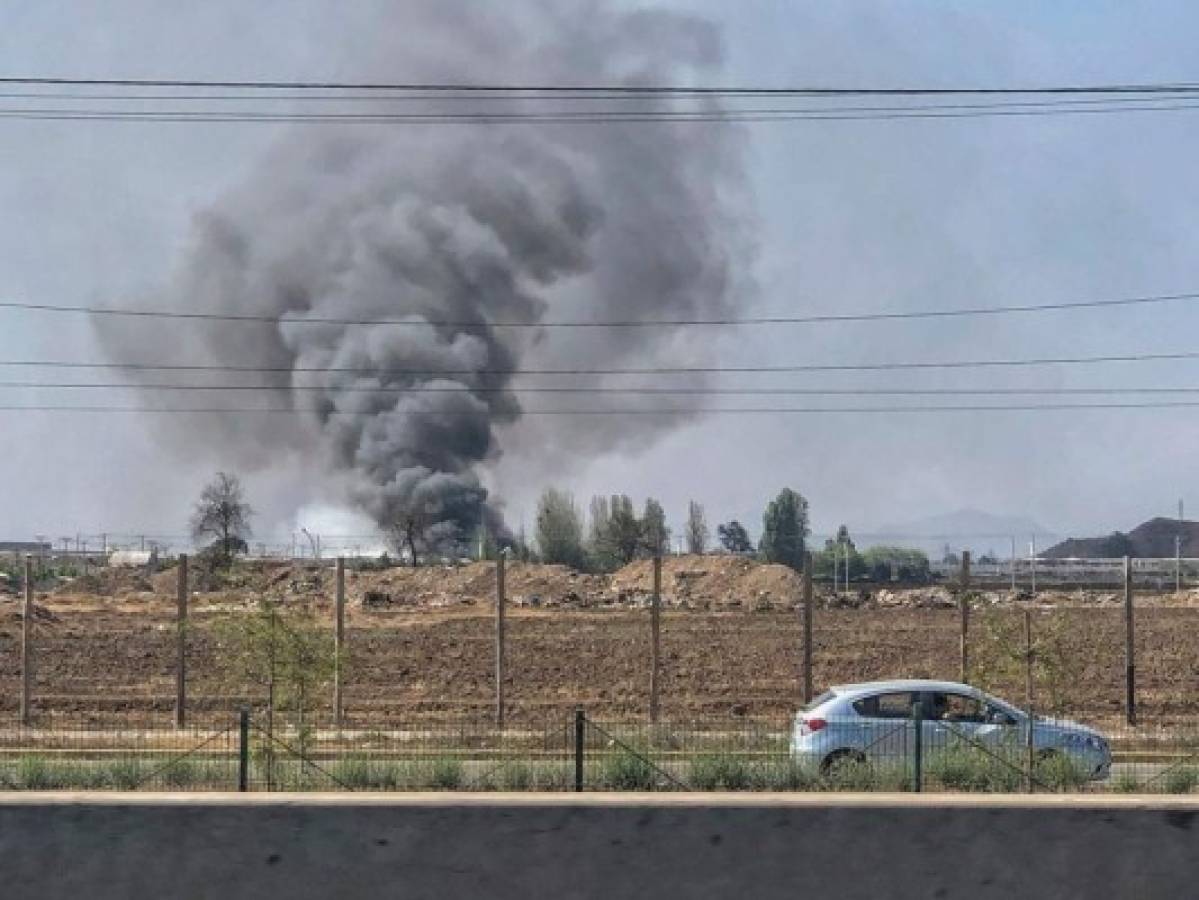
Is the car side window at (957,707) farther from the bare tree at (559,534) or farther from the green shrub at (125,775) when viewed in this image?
the bare tree at (559,534)

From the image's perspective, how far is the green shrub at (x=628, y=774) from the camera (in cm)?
1445

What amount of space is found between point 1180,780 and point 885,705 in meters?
3.13

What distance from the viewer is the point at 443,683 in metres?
28.9

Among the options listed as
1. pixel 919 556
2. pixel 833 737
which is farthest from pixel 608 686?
pixel 919 556

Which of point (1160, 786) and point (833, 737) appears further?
point (833, 737)

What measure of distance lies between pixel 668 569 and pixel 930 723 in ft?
164

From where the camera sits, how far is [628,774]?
14633 mm

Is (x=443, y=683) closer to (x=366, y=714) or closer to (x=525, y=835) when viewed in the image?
(x=366, y=714)

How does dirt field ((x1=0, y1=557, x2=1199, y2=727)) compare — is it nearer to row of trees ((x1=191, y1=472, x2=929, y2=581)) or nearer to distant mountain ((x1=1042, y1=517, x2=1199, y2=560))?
row of trees ((x1=191, y1=472, x2=929, y2=581))

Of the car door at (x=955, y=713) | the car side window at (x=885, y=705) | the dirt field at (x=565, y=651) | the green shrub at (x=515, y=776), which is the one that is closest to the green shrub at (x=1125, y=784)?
the car door at (x=955, y=713)

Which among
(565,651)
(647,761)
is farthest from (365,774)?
(565,651)

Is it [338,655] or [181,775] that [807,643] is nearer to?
[338,655]

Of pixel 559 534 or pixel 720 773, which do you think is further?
pixel 559 534

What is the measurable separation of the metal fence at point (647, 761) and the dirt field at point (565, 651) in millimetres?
2664
